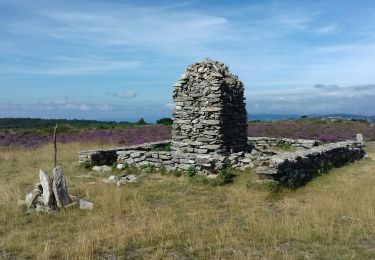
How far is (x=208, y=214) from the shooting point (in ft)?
41.5

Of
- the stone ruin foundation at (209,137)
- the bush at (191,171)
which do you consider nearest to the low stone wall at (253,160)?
the stone ruin foundation at (209,137)

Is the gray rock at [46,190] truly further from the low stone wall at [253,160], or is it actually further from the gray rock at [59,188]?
the low stone wall at [253,160]

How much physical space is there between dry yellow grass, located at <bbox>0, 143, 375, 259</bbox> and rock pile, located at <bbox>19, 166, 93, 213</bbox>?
41 centimetres

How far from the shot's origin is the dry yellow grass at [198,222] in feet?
30.8

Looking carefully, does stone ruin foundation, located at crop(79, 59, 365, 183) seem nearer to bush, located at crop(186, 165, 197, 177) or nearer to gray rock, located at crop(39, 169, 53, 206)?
bush, located at crop(186, 165, 197, 177)

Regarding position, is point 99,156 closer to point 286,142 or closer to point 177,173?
point 177,173

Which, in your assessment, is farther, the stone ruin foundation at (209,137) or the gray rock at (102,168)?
the gray rock at (102,168)

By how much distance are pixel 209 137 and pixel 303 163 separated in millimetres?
4451

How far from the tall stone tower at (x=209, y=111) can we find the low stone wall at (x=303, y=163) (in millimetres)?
3190

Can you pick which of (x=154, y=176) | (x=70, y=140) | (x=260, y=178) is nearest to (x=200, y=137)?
(x=154, y=176)

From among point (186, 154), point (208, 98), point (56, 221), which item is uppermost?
point (208, 98)

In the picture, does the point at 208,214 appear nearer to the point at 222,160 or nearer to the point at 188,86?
the point at 222,160

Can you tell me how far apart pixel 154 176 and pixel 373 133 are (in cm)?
2877

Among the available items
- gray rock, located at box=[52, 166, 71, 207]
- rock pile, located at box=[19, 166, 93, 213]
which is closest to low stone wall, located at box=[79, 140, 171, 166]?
rock pile, located at box=[19, 166, 93, 213]
